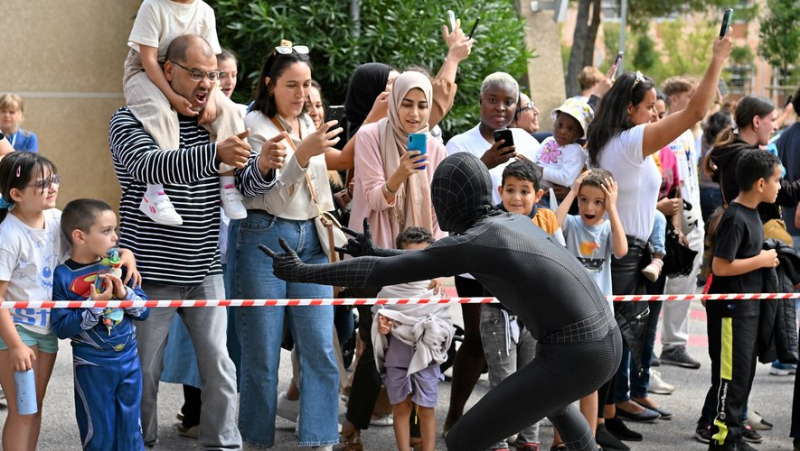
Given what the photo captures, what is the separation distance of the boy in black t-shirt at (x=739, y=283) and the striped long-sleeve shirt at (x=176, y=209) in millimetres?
2857

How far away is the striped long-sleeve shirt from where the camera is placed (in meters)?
5.02

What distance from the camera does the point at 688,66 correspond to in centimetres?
4981

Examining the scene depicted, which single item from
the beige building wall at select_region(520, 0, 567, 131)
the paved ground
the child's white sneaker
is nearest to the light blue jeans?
the paved ground

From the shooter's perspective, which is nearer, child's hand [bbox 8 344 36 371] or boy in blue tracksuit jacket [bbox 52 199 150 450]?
child's hand [bbox 8 344 36 371]

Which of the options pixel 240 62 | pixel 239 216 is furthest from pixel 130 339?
pixel 240 62

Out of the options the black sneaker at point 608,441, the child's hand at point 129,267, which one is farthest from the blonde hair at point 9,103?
the black sneaker at point 608,441

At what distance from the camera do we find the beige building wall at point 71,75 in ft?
38.7

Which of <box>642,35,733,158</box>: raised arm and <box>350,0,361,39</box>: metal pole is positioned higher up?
<box>350,0,361,39</box>: metal pole

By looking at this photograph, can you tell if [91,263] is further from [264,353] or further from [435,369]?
[435,369]

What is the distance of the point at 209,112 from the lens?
5230 mm

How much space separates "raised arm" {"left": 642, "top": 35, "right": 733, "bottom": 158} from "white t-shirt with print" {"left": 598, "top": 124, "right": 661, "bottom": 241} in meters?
0.14

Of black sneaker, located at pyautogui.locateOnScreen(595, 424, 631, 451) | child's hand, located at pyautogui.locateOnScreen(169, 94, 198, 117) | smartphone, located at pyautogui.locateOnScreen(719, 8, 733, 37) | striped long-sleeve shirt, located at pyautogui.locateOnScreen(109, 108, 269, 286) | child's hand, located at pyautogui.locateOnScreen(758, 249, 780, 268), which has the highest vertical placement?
smartphone, located at pyautogui.locateOnScreen(719, 8, 733, 37)

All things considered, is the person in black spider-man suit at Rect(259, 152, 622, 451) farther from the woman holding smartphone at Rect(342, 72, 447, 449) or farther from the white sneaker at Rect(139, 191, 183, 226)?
the woman holding smartphone at Rect(342, 72, 447, 449)

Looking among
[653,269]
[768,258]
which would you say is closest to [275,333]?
[653,269]
